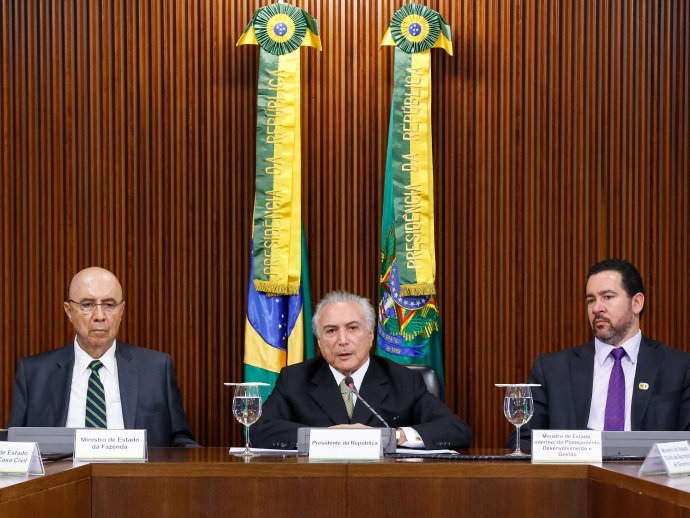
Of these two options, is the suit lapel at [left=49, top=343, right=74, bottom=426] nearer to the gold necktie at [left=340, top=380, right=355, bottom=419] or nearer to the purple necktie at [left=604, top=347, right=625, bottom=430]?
the gold necktie at [left=340, top=380, right=355, bottom=419]

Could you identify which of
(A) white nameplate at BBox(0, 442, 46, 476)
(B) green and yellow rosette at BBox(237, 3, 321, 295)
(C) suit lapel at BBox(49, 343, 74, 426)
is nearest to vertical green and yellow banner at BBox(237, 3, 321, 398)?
(B) green and yellow rosette at BBox(237, 3, 321, 295)

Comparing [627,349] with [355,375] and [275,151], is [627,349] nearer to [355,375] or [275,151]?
[355,375]

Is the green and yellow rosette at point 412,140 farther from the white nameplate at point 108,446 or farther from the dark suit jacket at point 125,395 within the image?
the white nameplate at point 108,446

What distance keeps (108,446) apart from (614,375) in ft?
6.43

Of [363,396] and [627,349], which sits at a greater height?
[627,349]

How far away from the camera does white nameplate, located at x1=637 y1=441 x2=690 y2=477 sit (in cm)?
207

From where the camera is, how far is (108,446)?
2490 mm

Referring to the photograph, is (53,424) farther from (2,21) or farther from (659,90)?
(659,90)

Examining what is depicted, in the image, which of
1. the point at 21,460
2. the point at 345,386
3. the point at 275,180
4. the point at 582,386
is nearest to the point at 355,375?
the point at 345,386

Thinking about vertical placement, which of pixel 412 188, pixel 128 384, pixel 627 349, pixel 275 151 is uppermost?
pixel 275 151

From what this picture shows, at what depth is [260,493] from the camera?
238cm

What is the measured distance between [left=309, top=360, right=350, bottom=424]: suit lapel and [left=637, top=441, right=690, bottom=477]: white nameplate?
1.41 metres

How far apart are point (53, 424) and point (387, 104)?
234 cm

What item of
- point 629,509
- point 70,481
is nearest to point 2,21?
point 70,481
